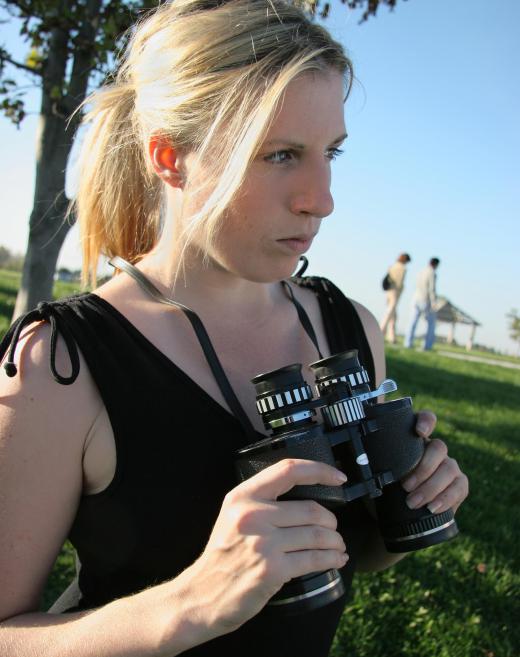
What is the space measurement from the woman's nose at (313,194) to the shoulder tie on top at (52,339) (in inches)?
21.9

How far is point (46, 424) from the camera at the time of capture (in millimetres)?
1312

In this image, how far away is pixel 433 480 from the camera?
1549 millimetres

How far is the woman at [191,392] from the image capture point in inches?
48.1

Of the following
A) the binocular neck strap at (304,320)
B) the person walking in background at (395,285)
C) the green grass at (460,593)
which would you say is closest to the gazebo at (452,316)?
the person walking in background at (395,285)

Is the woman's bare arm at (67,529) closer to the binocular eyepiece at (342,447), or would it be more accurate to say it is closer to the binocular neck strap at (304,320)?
the binocular eyepiece at (342,447)

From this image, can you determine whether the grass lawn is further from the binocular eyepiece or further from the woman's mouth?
the woman's mouth

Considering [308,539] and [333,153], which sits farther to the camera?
[333,153]

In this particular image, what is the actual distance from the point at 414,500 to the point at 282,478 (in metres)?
0.45

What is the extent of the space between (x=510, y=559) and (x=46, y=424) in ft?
9.59

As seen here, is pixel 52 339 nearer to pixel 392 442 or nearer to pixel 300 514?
pixel 300 514

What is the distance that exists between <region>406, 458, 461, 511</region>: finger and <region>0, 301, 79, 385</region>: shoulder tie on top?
79 centimetres

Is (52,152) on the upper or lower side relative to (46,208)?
upper

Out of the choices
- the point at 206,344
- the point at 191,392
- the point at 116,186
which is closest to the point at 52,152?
the point at 116,186

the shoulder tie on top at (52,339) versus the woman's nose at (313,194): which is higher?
the woman's nose at (313,194)
